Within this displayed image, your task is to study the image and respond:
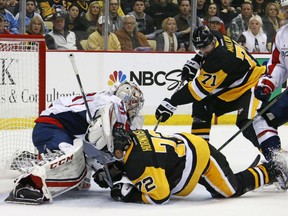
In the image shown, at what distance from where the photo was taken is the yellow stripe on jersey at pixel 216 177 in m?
4.39

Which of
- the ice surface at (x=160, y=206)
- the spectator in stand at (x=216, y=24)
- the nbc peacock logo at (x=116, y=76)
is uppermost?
the spectator in stand at (x=216, y=24)

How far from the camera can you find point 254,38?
9.05 metres

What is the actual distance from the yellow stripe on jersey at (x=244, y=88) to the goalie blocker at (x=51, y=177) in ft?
5.40

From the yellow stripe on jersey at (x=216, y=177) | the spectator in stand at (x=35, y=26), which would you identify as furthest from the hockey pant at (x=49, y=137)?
the spectator in stand at (x=35, y=26)

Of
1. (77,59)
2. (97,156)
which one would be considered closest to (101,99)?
(97,156)

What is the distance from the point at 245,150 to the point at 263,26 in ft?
9.04

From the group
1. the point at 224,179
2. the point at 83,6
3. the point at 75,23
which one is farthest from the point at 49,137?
the point at 83,6

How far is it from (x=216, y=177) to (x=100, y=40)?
421 centimetres

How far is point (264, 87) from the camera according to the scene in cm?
523

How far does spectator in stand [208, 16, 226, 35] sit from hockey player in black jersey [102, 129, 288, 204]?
4.61 meters

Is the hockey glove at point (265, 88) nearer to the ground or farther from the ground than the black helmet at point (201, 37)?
nearer to the ground

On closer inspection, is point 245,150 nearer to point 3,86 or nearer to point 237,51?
point 237,51

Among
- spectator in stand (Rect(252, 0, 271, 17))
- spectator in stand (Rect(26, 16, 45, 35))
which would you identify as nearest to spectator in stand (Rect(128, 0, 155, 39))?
spectator in stand (Rect(26, 16, 45, 35))

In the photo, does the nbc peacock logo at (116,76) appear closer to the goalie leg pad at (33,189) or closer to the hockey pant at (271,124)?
the hockey pant at (271,124)
